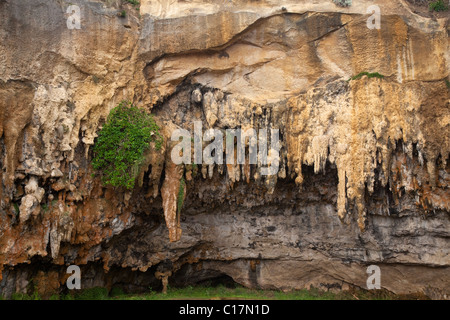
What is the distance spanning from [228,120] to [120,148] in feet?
14.2

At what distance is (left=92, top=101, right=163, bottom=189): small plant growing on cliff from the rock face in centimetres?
40

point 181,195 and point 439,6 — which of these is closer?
point 439,6

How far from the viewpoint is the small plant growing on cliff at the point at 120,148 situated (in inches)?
532

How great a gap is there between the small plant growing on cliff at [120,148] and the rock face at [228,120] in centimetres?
40

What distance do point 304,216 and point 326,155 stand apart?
4356 millimetres

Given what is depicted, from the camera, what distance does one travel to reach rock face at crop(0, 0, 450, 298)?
12555mm

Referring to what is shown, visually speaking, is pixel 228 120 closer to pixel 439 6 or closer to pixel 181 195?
pixel 181 195

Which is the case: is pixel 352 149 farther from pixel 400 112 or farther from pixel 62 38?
pixel 62 38

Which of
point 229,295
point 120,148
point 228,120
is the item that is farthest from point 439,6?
point 229,295

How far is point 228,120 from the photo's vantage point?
14.7 metres

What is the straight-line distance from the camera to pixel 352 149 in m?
13.4

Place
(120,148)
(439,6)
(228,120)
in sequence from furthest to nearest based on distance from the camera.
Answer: (228,120) → (439,6) → (120,148)

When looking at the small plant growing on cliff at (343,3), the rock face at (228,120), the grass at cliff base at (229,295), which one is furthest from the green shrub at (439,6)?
the grass at cliff base at (229,295)

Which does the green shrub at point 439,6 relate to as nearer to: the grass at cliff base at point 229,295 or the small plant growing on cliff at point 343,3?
the small plant growing on cliff at point 343,3
